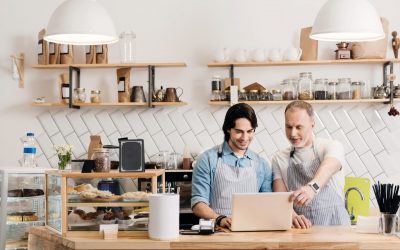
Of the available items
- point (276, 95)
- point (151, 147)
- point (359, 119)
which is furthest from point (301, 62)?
point (151, 147)

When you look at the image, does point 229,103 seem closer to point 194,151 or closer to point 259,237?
point 194,151

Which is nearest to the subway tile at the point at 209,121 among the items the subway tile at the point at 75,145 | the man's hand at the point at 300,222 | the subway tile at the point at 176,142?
the subway tile at the point at 176,142

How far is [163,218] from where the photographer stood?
306 centimetres

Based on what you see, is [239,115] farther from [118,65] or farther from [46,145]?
[46,145]

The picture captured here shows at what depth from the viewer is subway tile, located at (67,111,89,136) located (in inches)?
248

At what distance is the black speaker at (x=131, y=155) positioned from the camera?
127 inches

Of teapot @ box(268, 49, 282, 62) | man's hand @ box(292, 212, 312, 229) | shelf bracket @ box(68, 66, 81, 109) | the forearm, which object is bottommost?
man's hand @ box(292, 212, 312, 229)

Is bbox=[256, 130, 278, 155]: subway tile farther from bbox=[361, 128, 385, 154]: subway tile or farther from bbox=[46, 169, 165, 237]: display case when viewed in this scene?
bbox=[46, 169, 165, 237]: display case

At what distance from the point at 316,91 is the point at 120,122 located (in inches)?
74.8

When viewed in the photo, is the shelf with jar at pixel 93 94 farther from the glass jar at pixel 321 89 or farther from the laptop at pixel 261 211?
the laptop at pixel 261 211

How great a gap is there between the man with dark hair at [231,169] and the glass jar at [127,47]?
7.94ft

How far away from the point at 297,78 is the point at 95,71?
196 cm

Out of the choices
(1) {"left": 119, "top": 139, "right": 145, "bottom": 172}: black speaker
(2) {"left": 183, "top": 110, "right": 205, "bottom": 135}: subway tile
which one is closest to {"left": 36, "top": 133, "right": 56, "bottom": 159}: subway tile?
(2) {"left": 183, "top": 110, "right": 205, "bottom": 135}: subway tile

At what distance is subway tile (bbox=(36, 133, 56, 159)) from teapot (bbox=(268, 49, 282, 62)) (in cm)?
230
